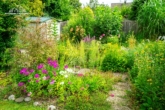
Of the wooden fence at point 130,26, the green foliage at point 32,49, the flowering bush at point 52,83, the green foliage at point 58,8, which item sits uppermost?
the green foliage at point 58,8

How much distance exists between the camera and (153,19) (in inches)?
330

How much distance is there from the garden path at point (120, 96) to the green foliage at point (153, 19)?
415 cm

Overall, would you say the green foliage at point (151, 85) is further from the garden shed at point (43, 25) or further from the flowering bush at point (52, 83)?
the garden shed at point (43, 25)

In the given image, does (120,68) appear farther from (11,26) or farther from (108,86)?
(11,26)

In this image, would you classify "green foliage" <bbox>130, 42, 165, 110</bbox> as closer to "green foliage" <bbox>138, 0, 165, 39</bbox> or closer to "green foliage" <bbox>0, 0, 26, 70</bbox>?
"green foliage" <bbox>0, 0, 26, 70</bbox>

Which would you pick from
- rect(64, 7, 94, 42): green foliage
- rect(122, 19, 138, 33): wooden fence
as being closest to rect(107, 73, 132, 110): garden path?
rect(64, 7, 94, 42): green foliage

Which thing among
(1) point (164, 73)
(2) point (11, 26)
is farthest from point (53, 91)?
(2) point (11, 26)

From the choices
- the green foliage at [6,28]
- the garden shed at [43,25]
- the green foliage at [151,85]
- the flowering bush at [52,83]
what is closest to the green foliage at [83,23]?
the garden shed at [43,25]

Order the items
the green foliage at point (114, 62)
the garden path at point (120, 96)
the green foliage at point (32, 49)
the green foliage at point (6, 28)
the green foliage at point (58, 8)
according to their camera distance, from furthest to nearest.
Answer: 1. the green foliage at point (58, 8)
2. the green foliage at point (114, 62)
3. the green foliage at point (6, 28)
4. the green foliage at point (32, 49)
5. the garden path at point (120, 96)

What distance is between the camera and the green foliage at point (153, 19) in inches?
327

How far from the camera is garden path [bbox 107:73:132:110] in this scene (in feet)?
12.1

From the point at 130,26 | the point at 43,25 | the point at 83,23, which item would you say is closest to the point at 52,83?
the point at 43,25

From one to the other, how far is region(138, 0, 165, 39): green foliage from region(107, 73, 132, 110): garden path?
13.6 feet

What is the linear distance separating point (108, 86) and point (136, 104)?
84cm
